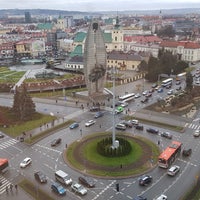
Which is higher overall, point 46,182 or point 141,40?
point 141,40

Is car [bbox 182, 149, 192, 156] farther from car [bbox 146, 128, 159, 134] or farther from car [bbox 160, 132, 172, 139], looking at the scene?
car [bbox 146, 128, 159, 134]

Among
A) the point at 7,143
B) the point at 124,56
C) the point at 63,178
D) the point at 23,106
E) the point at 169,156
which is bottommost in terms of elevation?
the point at 7,143

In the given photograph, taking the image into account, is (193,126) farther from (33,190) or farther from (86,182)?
(33,190)

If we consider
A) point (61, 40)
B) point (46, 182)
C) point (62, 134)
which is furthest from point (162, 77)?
point (61, 40)

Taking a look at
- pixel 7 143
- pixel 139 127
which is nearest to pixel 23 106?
pixel 7 143

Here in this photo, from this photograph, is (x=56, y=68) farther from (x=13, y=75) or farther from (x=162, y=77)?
(x=162, y=77)

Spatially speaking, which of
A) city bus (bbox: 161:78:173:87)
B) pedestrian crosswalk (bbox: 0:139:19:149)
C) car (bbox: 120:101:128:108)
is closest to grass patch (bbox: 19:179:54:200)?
pedestrian crosswalk (bbox: 0:139:19:149)
